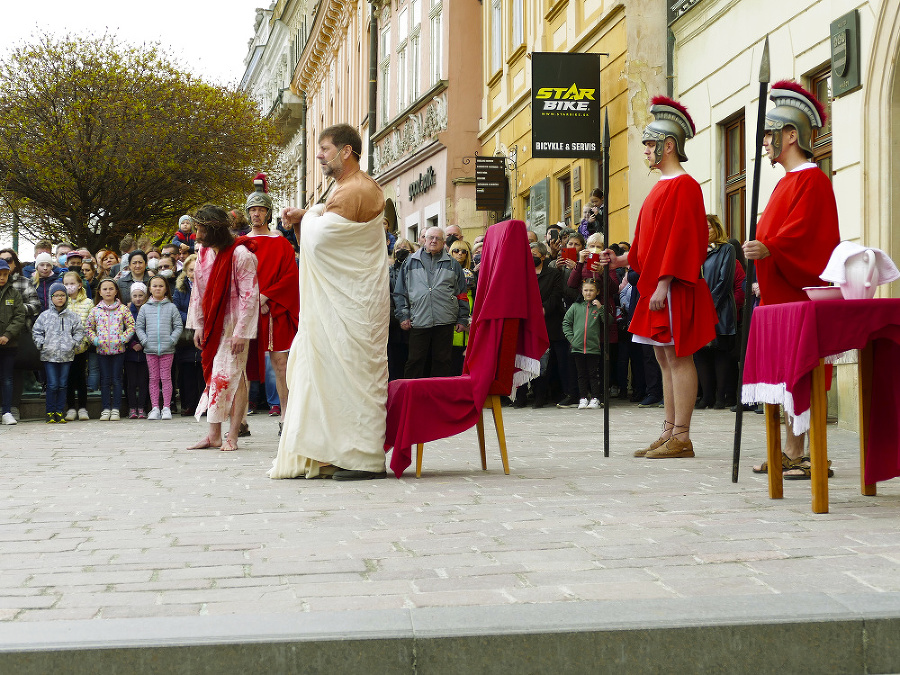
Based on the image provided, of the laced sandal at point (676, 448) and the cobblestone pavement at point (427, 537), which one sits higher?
the laced sandal at point (676, 448)

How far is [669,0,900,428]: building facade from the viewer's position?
424 inches

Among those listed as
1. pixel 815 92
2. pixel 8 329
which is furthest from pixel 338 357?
pixel 8 329

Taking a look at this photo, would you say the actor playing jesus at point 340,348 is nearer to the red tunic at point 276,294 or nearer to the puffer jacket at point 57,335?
the red tunic at point 276,294

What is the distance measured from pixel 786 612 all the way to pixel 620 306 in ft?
38.4

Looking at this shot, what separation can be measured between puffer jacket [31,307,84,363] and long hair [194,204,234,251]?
5308 mm

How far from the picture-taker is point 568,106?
18.2 m

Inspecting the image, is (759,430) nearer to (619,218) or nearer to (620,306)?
(620,306)

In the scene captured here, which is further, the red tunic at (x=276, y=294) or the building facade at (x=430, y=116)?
the building facade at (x=430, y=116)

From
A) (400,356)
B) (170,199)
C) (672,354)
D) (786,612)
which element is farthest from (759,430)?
(170,199)

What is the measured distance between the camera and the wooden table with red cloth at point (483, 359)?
7.76 metres

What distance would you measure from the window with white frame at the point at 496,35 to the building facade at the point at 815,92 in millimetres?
9036

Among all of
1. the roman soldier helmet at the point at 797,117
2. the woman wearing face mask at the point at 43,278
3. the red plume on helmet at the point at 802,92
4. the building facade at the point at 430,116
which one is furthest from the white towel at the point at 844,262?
the building facade at the point at 430,116

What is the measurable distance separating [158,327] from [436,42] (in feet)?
51.7

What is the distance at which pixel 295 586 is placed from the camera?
429 cm
